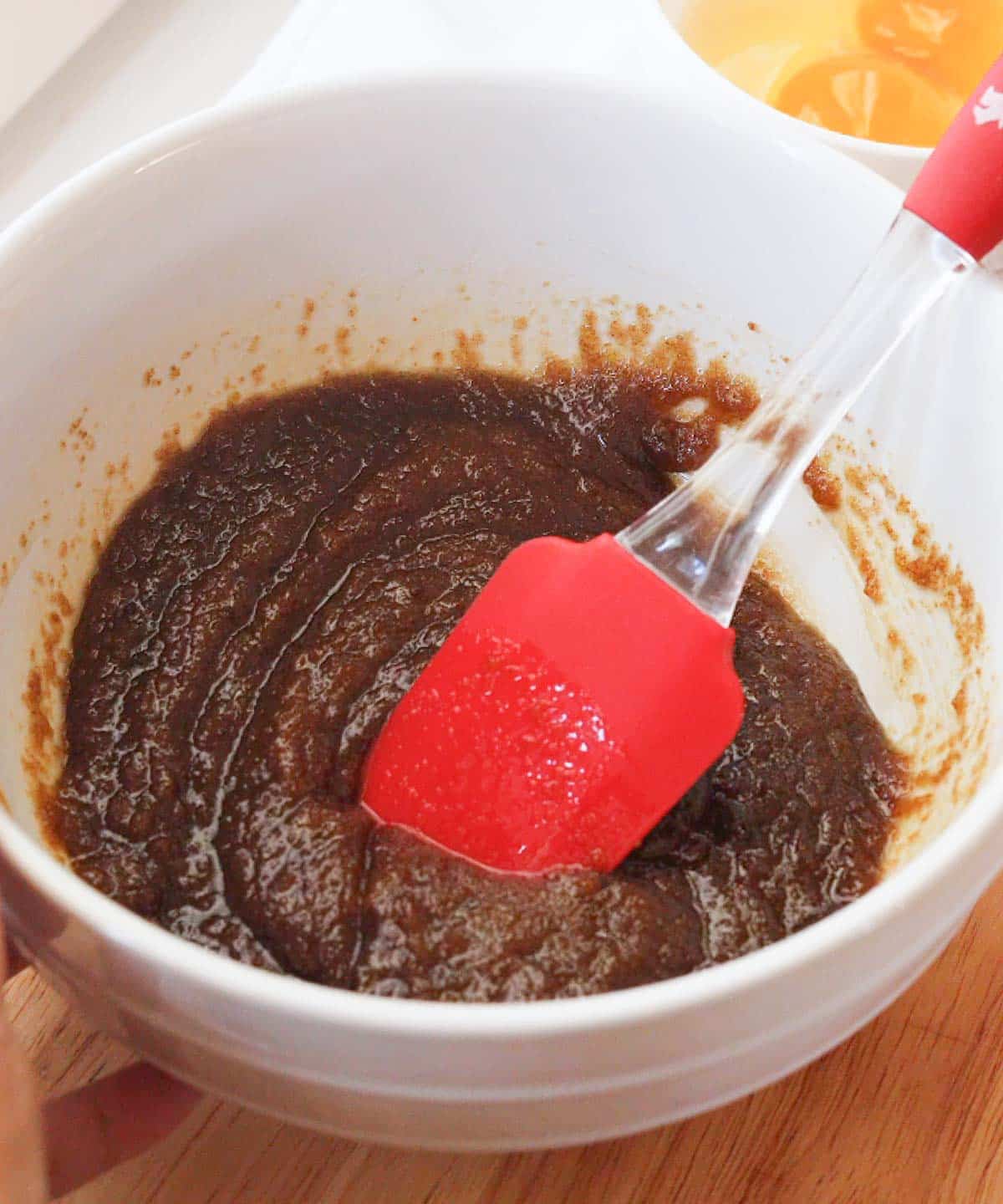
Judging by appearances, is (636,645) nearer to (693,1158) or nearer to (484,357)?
(693,1158)

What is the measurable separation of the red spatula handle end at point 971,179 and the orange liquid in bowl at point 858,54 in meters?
0.69

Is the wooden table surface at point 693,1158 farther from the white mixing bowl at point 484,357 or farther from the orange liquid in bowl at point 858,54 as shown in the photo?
the orange liquid in bowl at point 858,54

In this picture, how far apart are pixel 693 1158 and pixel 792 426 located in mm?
520

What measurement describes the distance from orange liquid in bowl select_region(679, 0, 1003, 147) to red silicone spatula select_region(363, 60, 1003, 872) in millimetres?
708

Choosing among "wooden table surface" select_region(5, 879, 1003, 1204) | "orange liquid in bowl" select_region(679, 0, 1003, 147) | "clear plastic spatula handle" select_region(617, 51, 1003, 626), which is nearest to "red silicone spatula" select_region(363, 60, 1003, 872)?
"clear plastic spatula handle" select_region(617, 51, 1003, 626)

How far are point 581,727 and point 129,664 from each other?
398 millimetres

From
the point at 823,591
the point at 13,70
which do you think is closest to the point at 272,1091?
the point at 823,591

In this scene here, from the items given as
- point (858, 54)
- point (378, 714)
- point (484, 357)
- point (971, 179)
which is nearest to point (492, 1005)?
point (378, 714)

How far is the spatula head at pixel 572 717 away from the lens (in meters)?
0.94

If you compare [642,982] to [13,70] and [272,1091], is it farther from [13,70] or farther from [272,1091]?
[13,70]

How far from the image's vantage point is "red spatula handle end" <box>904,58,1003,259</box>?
0.90 meters

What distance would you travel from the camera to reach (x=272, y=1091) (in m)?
0.70

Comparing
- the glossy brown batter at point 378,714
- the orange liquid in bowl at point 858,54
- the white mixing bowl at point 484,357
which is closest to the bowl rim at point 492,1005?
the white mixing bowl at point 484,357

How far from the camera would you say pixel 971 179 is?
35.9 inches
